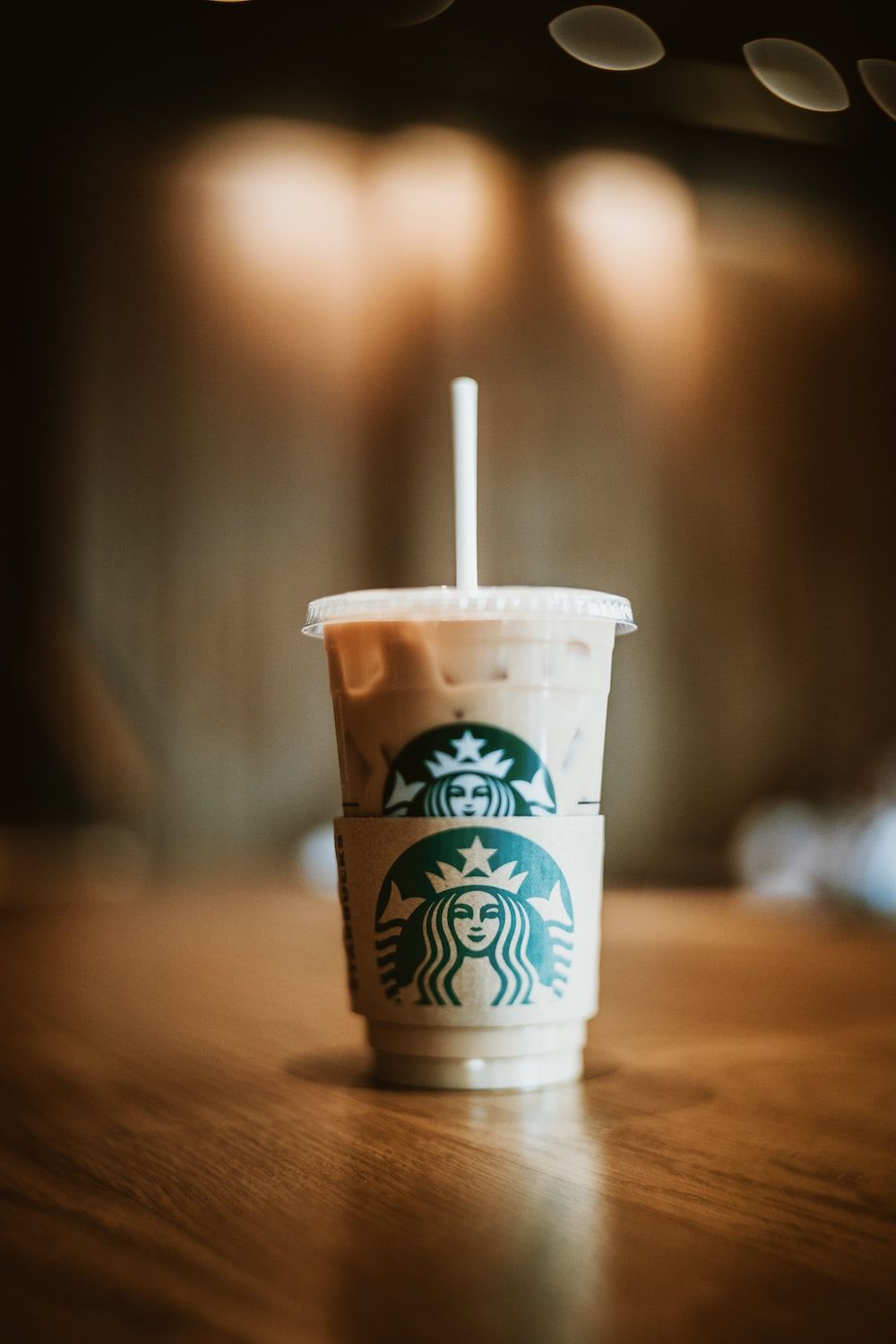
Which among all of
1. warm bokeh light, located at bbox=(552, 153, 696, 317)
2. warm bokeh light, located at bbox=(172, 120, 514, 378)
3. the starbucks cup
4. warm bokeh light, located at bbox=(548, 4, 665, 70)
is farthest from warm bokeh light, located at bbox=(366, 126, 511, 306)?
the starbucks cup

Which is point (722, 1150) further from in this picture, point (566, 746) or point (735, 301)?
point (735, 301)

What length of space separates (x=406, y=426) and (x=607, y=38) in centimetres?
111

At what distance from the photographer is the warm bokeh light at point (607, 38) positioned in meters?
2.90

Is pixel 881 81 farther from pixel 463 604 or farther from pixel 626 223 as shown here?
pixel 463 604

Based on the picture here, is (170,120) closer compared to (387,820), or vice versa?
(387,820)

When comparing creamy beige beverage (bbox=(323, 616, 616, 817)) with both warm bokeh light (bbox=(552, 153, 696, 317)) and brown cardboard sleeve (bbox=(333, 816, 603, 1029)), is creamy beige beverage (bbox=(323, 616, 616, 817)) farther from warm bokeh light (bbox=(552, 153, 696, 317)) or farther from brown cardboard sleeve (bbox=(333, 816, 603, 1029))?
warm bokeh light (bbox=(552, 153, 696, 317))

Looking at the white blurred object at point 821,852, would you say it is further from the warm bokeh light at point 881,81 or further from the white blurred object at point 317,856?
the warm bokeh light at point 881,81

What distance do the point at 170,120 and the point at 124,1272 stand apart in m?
3.56

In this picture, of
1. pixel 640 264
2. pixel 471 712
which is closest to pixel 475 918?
pixel 471 712

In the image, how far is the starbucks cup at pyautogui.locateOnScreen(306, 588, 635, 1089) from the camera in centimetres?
61

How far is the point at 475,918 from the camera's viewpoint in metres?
0.61

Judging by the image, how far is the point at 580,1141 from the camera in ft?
1.61

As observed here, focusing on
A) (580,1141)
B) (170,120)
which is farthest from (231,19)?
(580,1141)

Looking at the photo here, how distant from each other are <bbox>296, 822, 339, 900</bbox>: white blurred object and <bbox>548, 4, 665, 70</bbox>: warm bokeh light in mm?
2041
